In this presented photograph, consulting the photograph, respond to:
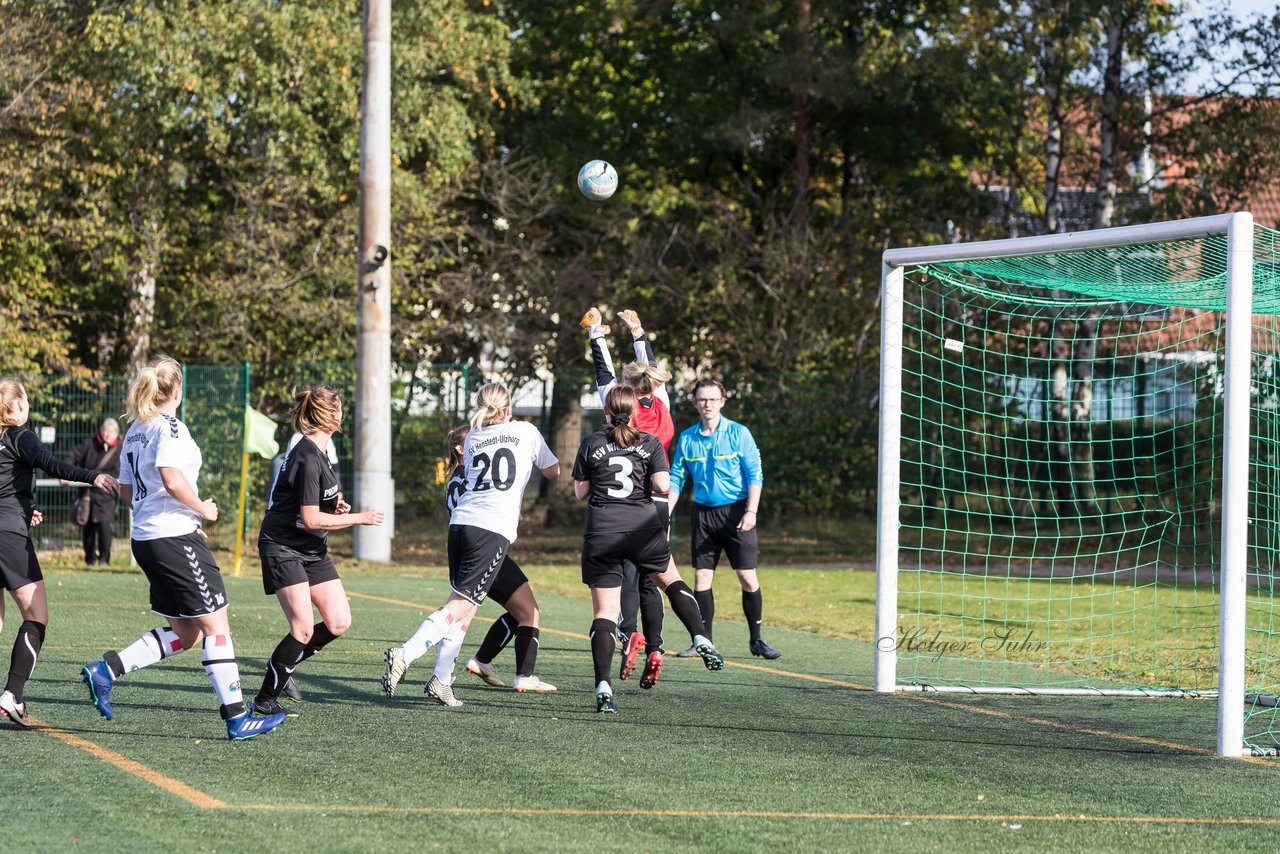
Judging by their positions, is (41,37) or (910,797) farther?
(41,37)

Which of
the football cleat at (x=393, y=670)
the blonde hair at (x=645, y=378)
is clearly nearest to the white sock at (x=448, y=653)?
the football cleat at (x=393, y=670)

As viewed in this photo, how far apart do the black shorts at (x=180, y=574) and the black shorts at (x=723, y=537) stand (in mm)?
4171

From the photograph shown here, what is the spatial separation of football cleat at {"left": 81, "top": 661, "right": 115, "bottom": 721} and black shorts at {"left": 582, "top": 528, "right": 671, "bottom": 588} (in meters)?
2.45

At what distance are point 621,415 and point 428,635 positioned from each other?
1.56 metres

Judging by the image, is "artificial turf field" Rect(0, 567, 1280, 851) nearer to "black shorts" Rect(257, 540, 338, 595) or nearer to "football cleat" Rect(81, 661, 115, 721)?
"football cleat" Rect(81, 661, 115, 721)

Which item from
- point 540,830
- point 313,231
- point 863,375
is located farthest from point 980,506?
point 540,830

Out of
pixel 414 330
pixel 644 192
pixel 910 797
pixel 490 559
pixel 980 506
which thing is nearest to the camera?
pixel 910 797

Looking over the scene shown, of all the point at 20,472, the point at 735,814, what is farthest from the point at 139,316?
the point at 735,814

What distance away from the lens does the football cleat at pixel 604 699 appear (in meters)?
7.90

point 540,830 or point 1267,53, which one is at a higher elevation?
point 1267,53

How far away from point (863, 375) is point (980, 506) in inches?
102

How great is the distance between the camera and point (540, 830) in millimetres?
5277

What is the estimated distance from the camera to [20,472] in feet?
24.0

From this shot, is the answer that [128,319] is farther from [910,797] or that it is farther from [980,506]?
[910,797]
